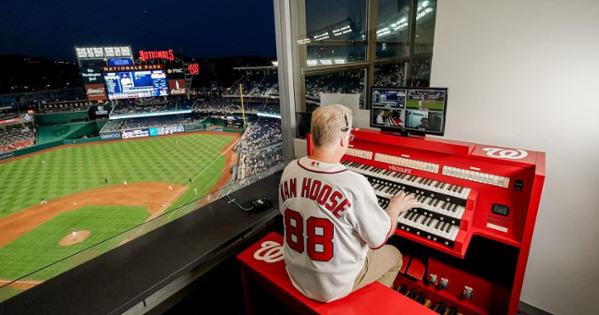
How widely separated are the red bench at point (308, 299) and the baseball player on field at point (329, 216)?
0.05 meters

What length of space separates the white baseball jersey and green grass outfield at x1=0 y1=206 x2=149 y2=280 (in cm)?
680

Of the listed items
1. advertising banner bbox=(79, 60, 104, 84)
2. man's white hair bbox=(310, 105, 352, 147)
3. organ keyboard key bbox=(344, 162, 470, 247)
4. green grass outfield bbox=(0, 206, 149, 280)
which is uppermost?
advertising banner bbox=(79, 60, 104, 84)

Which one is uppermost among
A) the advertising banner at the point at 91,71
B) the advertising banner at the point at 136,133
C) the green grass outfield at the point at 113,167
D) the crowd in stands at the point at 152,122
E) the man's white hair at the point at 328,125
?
the advertising banner at the point at 91,71

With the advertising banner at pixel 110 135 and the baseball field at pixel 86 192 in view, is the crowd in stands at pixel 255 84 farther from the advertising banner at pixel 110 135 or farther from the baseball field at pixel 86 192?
the advertising banner at pixel 110 135

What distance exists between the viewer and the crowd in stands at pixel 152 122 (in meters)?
13.0

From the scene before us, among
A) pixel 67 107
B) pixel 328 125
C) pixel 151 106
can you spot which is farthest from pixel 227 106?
pixel 328 125

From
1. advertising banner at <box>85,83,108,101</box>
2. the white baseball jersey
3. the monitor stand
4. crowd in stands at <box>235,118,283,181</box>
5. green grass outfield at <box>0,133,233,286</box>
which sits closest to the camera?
the white baseball jersey

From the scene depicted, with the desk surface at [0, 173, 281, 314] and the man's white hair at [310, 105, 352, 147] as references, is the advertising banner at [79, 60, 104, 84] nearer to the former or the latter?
the desk surface at [0, 173, 281, 314]

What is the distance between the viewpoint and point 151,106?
14.2 metres

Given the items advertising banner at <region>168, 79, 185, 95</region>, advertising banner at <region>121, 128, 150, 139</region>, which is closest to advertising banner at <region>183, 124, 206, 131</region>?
advertising banner at <region>121, 128, 150, 139</region>

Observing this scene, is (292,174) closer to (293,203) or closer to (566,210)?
(293,203)

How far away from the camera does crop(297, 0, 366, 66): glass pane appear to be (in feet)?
9.55

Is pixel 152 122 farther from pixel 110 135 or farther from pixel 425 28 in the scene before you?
pixel 425 28

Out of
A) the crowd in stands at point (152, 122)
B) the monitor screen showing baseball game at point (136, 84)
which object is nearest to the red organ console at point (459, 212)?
the monitor screen showing baseball game at point (136, 84)
